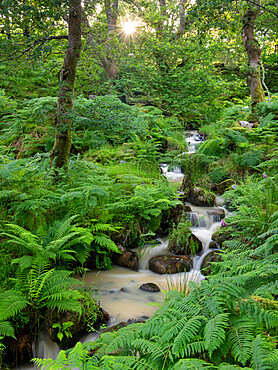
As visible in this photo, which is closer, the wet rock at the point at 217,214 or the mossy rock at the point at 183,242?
the mossy rock at the point at 183,242

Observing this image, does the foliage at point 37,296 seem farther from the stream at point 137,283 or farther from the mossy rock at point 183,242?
the mossy rock at point 183,242

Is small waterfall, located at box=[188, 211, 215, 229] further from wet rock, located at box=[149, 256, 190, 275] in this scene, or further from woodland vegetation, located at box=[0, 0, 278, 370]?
wet rock, located at box=[149, 256, 190, 275]

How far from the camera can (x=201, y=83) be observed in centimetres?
1231

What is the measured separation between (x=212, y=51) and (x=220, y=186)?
8587mm

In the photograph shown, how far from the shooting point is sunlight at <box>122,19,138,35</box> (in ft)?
35.8

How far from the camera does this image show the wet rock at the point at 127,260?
4684 mm

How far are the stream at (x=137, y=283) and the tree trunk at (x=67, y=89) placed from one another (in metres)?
2.48

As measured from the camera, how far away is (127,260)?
4703 millimetres

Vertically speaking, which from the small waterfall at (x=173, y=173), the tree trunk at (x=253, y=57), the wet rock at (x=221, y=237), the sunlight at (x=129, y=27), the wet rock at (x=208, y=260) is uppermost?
the sunlight at (x=129, y=27)

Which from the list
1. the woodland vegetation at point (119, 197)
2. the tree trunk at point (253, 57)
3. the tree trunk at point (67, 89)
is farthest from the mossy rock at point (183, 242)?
the tree trunk at point (253, 57)

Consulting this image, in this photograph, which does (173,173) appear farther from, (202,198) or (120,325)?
(120,325)

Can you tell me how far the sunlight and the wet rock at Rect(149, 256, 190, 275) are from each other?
995cm

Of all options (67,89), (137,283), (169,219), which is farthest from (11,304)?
(67,89)

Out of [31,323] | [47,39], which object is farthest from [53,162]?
[31,323]
